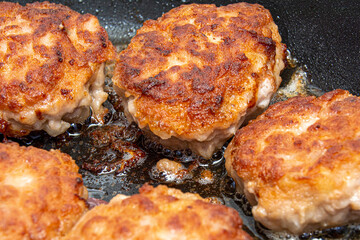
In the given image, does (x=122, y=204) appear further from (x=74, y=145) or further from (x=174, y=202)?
(x=74, y=145)

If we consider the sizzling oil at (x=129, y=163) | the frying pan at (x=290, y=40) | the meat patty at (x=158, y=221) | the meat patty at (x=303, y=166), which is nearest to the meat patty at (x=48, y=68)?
the sizzling oil at (x=129, y=163)

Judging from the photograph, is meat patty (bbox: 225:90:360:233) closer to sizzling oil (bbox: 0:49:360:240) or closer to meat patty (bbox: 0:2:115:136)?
sizzling oil (bbox: 0:49:360:240)

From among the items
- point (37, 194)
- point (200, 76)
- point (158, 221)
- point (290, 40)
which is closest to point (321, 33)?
point (290, 40)

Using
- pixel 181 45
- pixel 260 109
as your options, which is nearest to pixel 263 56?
pixel 260 109

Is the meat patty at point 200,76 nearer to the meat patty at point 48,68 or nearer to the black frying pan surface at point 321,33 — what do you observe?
the meat patty at point 48,68

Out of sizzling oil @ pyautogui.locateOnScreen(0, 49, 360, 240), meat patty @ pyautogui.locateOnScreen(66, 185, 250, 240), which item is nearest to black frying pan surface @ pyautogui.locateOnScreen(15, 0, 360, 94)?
sizzling oil @ pyautogui.locateOnScreen(0, 49, 360, 240)

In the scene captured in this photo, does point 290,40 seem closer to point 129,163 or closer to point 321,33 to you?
point 321,33
